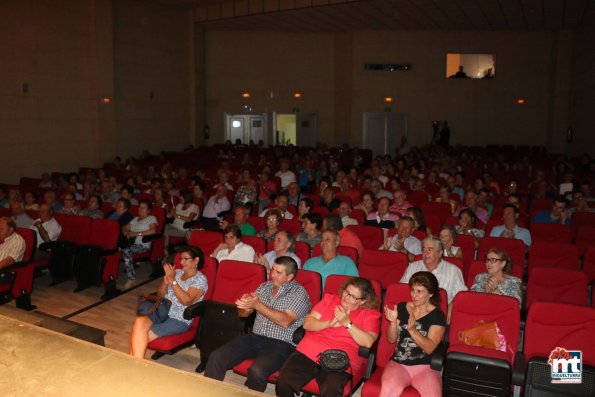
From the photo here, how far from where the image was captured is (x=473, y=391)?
3395mm

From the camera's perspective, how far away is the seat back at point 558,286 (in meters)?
4.62

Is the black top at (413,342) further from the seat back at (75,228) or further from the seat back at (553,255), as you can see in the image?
the seat back at (75,228)

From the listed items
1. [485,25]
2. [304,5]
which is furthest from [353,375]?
[485,25]

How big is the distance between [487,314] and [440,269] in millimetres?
903

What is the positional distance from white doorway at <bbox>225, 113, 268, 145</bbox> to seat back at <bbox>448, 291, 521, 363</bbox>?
17.1m

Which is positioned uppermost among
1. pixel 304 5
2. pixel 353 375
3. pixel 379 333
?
pixel 304 5

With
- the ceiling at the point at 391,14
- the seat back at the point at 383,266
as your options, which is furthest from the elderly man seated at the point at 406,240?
the ceiling at the point at 391,14

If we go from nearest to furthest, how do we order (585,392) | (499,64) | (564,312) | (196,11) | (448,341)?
(585,392) → (564,312) → (448,341) → (196,11) → (499,64)

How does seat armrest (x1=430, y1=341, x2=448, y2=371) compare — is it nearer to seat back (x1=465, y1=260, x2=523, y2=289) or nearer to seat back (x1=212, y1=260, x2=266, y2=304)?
seat back (x1=465, y1=260, x2=523, y2=289)

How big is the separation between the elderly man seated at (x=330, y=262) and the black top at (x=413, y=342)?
45.4 inches

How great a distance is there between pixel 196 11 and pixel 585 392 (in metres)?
17.3

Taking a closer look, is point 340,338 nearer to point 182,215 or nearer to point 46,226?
point 46,226

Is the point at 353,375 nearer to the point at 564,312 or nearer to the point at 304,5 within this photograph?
the point at 564,312

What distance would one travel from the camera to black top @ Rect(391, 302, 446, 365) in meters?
3.66
